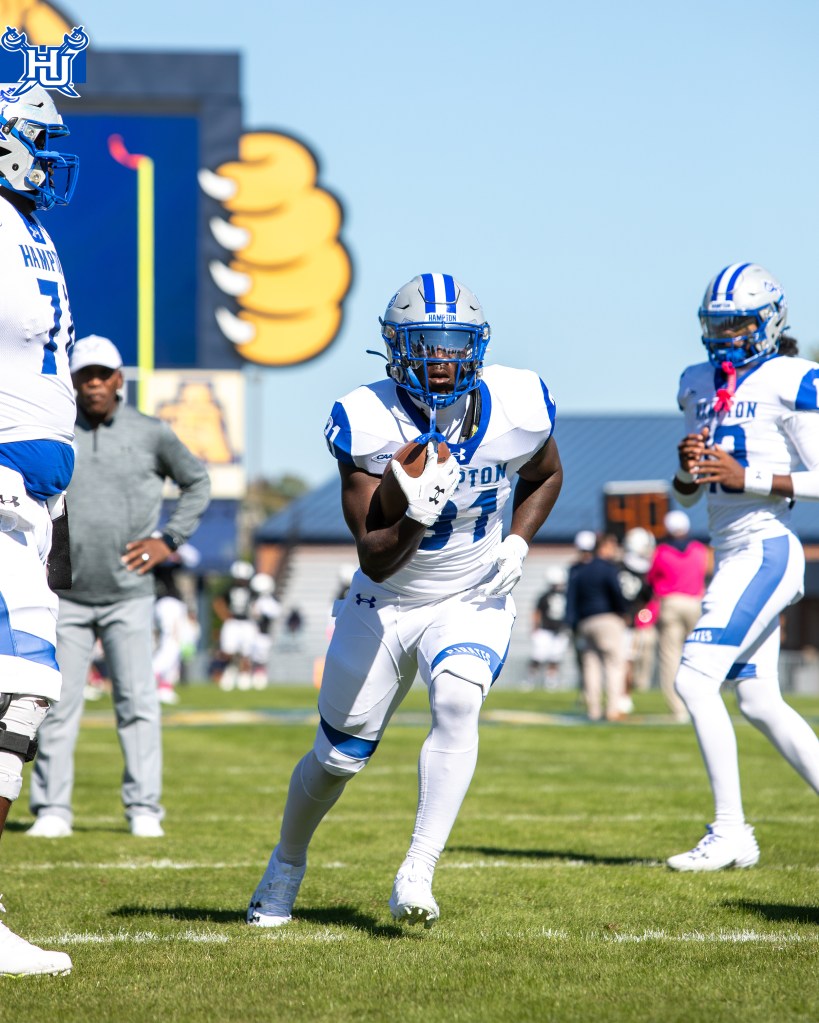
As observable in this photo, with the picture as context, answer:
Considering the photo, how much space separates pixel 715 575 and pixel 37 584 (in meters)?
2.92

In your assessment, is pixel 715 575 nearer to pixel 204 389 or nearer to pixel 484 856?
pixel 484 856

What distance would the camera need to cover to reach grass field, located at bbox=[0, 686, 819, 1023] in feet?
11.9

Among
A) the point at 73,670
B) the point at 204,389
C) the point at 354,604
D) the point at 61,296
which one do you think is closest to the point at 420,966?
the point at 354,604

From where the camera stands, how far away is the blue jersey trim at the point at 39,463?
4020mm

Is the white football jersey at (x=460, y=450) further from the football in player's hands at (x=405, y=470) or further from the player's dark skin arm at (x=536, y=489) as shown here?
the football in player's hands at (x=405, y=470)

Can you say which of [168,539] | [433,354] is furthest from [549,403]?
[168,539]

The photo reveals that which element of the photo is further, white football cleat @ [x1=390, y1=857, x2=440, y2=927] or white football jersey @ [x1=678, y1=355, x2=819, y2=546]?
white football jersey @ [x1=678, y1=355, x2=819, y2=546]

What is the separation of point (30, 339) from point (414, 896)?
1834 millimetres

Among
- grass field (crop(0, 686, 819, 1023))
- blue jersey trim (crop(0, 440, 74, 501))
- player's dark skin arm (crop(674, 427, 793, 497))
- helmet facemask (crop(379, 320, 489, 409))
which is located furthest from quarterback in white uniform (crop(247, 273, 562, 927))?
player's dark skin arm (crop(674, 427, 793, 497))

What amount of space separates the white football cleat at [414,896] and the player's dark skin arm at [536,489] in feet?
3.58

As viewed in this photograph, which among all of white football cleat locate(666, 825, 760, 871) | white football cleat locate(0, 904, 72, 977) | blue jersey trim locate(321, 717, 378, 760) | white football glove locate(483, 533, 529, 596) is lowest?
white football cleat locate(666, 825, 760, 871)

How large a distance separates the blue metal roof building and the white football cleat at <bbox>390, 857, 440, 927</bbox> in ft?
141

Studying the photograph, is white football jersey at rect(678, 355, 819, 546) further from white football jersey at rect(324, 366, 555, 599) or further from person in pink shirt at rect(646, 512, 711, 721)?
person in pink shirt at rect(646, 512, 711, 721)

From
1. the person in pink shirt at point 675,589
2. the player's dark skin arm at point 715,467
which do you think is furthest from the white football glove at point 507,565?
the person in pink shirt at point 675,589
